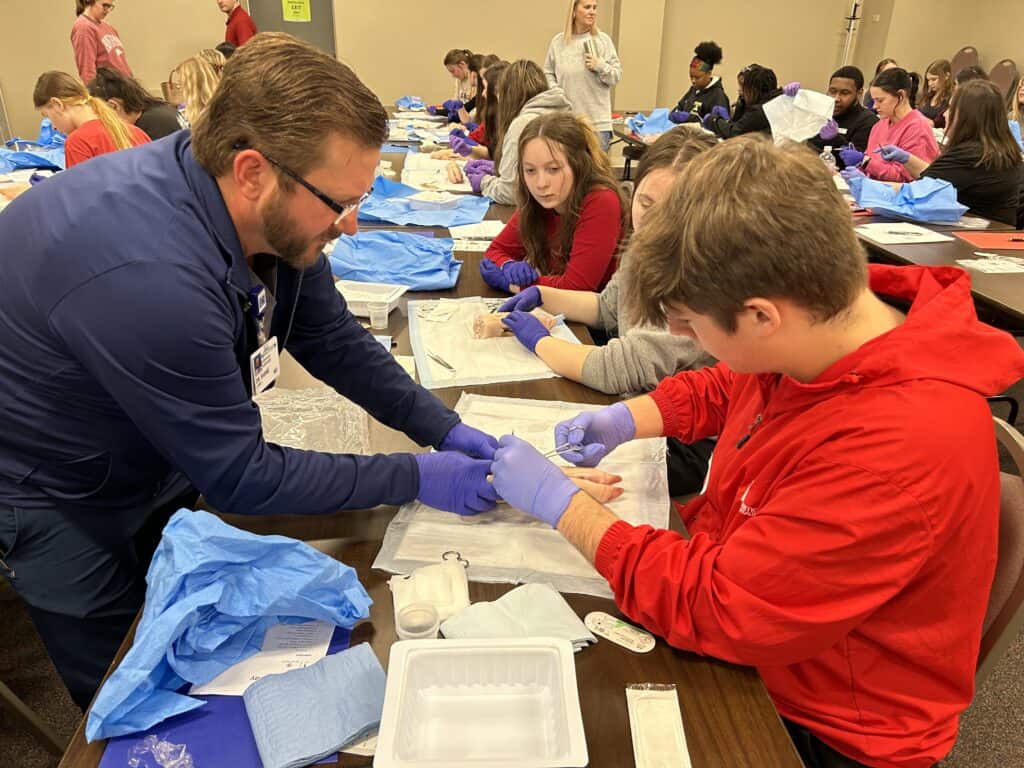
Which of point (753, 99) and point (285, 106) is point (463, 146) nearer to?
point (753, 99)

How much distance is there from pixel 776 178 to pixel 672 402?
0.62m

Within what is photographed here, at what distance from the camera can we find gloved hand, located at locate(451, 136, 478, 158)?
14.9 feet

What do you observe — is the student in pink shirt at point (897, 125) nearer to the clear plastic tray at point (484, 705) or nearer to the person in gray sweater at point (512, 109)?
the person in gray sweater at point (512, 109)

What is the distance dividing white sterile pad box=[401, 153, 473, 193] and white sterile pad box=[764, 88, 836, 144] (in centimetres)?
155

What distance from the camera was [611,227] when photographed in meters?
2.24

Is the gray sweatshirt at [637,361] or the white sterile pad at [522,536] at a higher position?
the gray sweatshirt at [637,361]

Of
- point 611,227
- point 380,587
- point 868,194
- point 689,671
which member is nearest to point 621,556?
point 689,671

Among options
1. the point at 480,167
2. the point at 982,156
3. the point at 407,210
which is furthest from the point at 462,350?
the point at 982,156

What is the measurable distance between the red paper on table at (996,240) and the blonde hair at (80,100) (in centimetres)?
377

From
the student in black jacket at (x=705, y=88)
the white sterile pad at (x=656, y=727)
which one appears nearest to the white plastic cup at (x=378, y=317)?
the white sterile pad at (x=656, y=727)

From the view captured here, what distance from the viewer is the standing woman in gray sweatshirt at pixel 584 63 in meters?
4.74

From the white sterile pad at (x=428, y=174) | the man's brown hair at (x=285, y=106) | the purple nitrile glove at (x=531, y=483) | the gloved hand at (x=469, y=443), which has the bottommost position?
the gloved hand at (x=469, y=443)

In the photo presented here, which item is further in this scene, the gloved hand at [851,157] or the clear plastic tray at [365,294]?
the gloved hand at [851,157]

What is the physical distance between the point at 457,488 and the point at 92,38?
6973 millimetres
